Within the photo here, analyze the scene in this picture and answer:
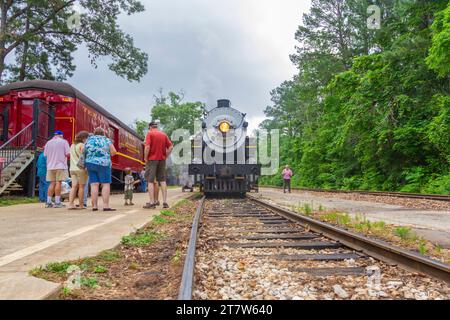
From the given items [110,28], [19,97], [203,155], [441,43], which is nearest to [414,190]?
[441,43]

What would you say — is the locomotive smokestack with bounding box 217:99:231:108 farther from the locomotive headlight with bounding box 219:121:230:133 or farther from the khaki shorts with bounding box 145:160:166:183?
the khaki shorts with bounding box 145:160:166:183

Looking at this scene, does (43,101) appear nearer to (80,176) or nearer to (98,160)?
(80,176)

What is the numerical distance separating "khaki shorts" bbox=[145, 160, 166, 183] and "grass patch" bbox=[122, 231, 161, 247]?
11.6ft

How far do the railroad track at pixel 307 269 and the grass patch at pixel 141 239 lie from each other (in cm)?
56

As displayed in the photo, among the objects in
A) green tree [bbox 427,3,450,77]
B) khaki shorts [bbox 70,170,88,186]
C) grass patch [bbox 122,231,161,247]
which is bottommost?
grass patch [bbox 122,231,161,247]

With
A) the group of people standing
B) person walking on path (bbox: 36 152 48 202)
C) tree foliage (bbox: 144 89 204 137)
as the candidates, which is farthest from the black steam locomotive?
tree foliage (bbox: 144 89 204 137)

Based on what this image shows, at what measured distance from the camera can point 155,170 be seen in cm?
904

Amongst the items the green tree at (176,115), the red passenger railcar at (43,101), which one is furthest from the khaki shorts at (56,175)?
the green tree at (176,115)

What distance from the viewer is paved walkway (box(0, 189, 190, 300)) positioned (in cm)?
267

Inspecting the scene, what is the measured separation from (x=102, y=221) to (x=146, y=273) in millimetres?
3421

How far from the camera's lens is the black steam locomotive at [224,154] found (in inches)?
601

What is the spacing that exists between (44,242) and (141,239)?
107 centimetres

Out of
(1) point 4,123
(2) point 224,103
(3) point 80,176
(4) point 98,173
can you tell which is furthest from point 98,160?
(2) point 224,103

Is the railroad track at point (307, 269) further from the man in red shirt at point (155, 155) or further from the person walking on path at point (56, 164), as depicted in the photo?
the person walking on path at point (56, 164)
